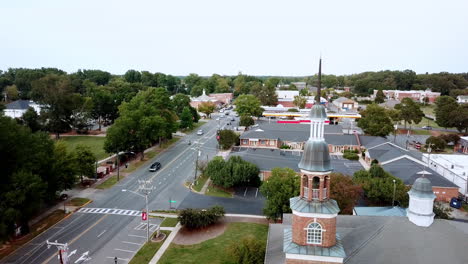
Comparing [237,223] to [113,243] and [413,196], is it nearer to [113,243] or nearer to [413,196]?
[113,243]

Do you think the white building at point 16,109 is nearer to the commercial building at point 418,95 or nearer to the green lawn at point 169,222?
the green lawn at point 169,222

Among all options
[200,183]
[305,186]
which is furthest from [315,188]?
[200,183]

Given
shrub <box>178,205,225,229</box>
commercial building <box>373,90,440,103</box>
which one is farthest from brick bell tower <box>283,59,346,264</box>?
commercial building <box>373,90,440,103</box>

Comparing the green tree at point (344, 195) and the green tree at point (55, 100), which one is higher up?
the green tree at point (55, 100)

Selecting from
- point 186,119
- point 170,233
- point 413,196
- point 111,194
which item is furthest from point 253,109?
point 413,196

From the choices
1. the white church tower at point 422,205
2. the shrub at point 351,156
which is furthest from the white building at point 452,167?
A: the white church tower at point 422,205
